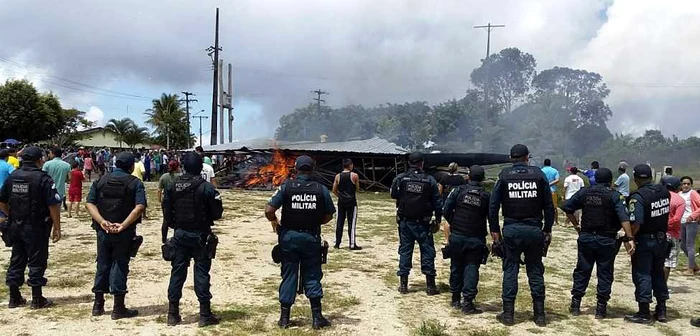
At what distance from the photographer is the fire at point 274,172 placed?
24609 mm

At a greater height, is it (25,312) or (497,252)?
(497,252)

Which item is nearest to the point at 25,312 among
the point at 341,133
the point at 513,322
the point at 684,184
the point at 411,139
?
the point at 513,322

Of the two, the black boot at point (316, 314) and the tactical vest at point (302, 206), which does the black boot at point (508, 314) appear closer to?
the black boot at point (316, 314)

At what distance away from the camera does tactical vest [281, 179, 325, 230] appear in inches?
212

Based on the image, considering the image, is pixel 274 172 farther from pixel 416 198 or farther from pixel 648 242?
pixel 648 242

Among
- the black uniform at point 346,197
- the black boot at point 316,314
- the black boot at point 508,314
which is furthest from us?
the black uniform at point 346,197

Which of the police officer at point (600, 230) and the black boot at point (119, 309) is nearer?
the black boot at point (119, 309)

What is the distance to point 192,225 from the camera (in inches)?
212

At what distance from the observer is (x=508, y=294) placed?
578 cm

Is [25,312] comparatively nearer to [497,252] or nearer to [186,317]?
[186,317]

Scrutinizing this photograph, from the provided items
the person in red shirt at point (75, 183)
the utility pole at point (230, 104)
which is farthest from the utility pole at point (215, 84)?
the person in red shirt at point (75, 183)

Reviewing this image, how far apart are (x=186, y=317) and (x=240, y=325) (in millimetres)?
656

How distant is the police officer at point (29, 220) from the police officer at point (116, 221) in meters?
0.66

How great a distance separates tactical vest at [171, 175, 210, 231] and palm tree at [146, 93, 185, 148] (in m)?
54.8
